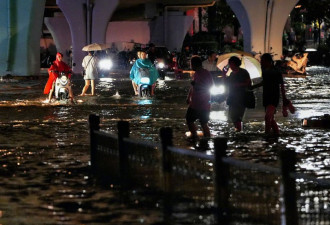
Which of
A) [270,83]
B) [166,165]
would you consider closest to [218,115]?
[270,83]

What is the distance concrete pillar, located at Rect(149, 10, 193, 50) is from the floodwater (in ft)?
131

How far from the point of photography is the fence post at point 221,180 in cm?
1002

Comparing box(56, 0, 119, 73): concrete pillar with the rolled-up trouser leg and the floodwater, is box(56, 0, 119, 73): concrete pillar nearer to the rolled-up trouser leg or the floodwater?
the floodwater

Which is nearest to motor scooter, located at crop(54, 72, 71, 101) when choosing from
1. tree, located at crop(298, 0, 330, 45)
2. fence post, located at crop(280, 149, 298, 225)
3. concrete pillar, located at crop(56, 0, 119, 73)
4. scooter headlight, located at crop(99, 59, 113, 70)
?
fence post, located at crop(280, 149, 298, 225)

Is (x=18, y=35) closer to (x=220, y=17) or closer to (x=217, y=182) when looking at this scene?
(x=217, y=182)

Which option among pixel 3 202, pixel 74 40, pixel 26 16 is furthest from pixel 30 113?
pixel 74 40

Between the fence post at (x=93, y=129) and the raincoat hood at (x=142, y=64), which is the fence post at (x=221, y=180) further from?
the raincoat hood at (x=142, y=64)

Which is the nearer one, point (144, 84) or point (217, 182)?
point (217, 182)

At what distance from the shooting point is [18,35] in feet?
144

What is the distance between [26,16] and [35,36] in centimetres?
132

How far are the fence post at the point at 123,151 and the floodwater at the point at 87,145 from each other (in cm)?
28

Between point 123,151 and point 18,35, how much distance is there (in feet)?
104

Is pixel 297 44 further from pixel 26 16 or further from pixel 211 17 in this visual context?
pixel 26 16

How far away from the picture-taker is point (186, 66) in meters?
59.7
